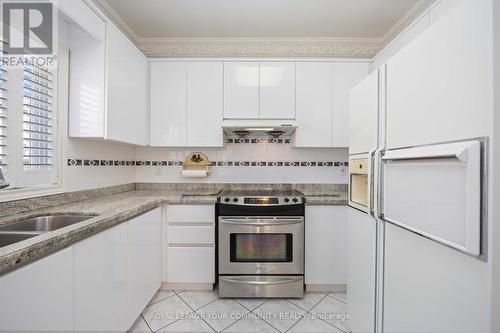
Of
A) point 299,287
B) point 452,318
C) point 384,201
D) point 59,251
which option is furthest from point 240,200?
point 452,318

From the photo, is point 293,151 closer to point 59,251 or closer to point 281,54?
point 281,54

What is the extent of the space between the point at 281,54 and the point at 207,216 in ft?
6.33

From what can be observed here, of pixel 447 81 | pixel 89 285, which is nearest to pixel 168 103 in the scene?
pixel 89 285

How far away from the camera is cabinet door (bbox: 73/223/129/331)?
1.09 metres

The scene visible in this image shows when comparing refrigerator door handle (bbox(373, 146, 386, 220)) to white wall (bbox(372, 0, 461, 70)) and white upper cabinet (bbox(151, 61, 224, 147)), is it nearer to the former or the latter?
white wall (bbox(372, 0, 461, 70))

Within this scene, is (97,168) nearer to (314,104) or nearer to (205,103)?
(205,103)

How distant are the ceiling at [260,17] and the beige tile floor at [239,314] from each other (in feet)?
8.46

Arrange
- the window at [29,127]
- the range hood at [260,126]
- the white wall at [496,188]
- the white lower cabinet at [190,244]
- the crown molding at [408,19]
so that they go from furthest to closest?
1. the range hood at [260,126]
2. the white lower cabinet at [190,244]
3. the crown molding at [408,19]
4. the window at [29,127]
5. the white wall at [496,188]

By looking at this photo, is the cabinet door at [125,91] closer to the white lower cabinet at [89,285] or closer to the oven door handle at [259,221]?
the white lower cabinet at [89,285]

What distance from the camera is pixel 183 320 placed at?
1764 millimetres

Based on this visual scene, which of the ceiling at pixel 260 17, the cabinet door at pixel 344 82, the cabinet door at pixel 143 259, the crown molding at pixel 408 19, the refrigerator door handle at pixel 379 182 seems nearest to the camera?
the refrigerator door handle at pixel 379 182

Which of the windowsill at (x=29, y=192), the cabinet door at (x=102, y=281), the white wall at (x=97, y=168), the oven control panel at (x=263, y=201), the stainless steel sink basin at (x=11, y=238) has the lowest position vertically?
the cabinet door at (x=102, y=281)

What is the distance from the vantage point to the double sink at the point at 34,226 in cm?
108

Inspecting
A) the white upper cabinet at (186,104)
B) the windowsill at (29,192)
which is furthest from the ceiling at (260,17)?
the windowsill at (29,192)
